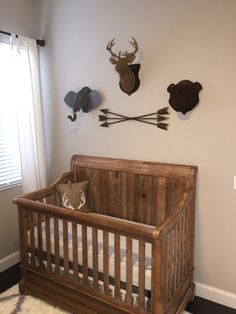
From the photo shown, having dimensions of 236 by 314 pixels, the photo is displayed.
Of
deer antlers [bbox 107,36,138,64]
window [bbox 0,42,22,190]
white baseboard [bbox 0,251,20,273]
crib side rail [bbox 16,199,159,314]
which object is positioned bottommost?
white baseboard [bbox 0,251,20,273]

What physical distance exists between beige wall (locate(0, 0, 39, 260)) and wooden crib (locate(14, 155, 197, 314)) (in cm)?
51

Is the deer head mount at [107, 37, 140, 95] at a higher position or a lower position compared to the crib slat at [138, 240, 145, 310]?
higher

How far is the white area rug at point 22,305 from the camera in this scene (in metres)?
2.18

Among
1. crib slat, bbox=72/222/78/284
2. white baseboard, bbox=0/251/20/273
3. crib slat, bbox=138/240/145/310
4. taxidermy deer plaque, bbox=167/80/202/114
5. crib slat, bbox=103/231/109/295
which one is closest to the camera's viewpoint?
crib slat, bbox=138/240/145/310

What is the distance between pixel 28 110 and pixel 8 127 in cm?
26

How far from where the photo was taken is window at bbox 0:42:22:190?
2.66 m

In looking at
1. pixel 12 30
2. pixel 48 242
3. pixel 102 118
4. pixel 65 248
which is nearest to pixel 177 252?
pixel 65 248

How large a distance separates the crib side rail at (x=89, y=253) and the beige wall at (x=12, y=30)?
57 centimetres

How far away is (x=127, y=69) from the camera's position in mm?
2301

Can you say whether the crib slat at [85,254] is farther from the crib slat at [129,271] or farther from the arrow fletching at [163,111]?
the arrow fletching at [163,111]

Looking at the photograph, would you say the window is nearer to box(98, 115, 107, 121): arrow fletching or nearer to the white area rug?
box(98, 115, 107, 121): arrow fletching

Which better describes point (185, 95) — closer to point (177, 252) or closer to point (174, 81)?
point (174, 81)

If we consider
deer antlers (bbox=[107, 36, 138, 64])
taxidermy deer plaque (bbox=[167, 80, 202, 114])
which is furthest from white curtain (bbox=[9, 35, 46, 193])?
taxidermy deer plaque (bbox=[167, 80, 202, 114])

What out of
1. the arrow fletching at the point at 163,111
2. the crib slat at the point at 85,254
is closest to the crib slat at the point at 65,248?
the crib slat at the point at 85,254
